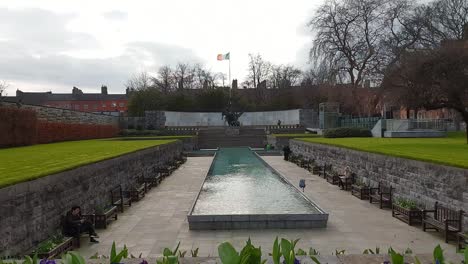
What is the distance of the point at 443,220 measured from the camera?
9.26 meters

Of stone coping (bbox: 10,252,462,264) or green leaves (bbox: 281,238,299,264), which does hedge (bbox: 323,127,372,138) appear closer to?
stone coping (bbox: 10,252,462,264)

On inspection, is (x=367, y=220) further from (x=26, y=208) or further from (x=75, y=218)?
(x=26, y=208)

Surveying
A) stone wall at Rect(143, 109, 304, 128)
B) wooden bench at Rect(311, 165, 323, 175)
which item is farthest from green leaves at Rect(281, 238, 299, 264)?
stone wall at Rect(143, 109, 304, 128)

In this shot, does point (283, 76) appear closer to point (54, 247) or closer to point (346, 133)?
point (346, 133)

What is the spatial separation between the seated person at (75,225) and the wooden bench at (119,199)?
315cm

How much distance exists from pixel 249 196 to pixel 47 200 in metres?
6.42

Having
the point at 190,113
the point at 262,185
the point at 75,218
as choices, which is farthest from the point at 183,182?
the point at 190,113

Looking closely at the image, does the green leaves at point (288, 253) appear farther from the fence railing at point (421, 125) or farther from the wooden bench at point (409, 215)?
the fence railing at point (421, 125)

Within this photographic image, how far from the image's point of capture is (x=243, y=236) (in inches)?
355

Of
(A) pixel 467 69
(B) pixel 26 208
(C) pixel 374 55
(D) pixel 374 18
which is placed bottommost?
(B) pixel 26 208

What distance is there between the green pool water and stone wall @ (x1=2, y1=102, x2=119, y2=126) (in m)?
14.2

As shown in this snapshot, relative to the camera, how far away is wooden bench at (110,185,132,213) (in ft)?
40.1

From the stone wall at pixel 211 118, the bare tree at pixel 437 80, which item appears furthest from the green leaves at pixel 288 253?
the stone wall at pixel 211 118

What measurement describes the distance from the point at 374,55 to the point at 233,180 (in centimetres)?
2717
